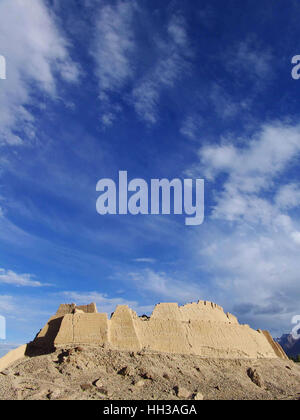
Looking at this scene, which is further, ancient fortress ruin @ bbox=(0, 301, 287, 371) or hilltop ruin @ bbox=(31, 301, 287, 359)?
hilltop ruin @ bbox=(31, 301, 287, 359)

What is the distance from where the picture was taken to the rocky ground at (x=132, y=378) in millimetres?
23391

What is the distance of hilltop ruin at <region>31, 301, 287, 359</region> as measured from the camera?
2992cm

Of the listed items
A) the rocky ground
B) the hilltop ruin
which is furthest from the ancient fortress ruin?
the rocky ground

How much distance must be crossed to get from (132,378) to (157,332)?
658cm

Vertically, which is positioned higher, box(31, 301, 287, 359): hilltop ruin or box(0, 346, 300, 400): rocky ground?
box(31, 301, 287, 359): hilltop ruin

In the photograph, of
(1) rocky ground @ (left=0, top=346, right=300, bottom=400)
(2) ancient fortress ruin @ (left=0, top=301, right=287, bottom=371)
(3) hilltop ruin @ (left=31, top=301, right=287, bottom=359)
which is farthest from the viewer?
(3) hilltop ruin @ (left=31, top=301, right=287, bottom=359)

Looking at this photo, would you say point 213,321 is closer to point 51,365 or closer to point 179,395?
point 179,395

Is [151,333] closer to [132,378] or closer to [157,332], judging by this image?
[157,332]

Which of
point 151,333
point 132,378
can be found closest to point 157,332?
point 151,333

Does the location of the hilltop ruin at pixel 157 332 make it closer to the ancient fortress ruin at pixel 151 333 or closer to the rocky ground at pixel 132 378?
the ancient fortress ruin at pixel 151 333

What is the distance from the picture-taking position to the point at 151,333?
31.6 metres

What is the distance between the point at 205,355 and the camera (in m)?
31.6

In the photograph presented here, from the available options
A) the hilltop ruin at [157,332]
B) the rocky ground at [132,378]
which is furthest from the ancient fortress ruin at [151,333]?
the rocky ground at [132,378]

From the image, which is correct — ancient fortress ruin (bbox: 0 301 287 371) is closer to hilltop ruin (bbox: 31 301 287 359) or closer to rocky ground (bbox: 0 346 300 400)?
hilltop ruin (bbox: 31 301 287 359)
